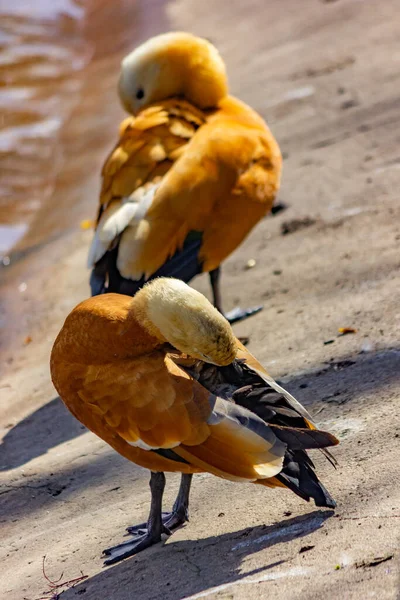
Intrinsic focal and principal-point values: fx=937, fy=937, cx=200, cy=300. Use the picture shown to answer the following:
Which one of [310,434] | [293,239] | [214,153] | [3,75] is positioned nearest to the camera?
[310,434]

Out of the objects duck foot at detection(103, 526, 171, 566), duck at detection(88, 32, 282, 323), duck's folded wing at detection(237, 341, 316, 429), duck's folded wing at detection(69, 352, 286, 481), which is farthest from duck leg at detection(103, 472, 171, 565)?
duck at detection(88, 32, 282, 323)

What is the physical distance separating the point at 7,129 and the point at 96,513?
26.2 feet

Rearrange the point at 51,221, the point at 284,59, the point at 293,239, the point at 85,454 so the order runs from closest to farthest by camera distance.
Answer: the point at 85,454 < the point at 293,239 < the point at 51,221 < the point at 284,59

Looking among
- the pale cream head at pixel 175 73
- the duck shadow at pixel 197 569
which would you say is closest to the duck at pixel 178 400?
the duck shadow at pixel 197 569

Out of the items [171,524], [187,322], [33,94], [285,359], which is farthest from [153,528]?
[33,94]

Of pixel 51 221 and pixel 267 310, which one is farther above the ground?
pixel 267 310

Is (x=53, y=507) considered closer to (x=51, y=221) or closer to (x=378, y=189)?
(x=378, y=189)

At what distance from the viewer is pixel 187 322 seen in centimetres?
395

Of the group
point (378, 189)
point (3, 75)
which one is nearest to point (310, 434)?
point (378, 189)

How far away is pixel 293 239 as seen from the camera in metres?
7.38

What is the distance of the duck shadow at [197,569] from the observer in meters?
3.56

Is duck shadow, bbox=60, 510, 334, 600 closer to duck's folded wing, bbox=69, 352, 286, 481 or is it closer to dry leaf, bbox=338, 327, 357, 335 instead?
duck's folded wing, bbox=69, 352, 286, 481

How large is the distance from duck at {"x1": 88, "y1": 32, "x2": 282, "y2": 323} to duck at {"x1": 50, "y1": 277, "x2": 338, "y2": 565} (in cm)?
151

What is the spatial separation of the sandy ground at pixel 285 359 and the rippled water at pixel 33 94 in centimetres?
29
